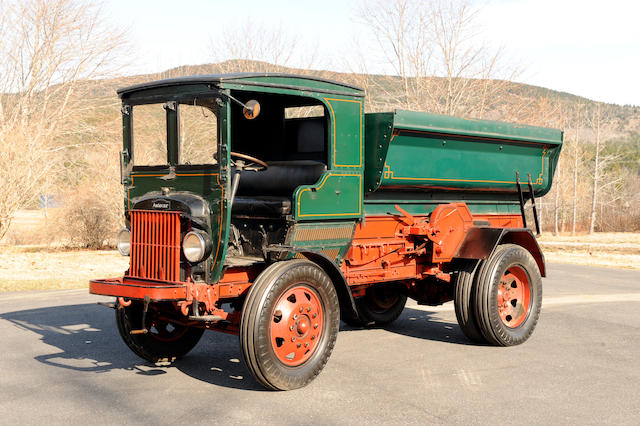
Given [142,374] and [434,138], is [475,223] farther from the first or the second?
[142,374]

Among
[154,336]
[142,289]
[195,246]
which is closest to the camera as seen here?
[142,289]

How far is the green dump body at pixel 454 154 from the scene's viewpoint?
263 inches

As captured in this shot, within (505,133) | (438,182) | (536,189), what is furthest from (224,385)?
(536,189)

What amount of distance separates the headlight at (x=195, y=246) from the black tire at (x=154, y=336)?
0.95 meters

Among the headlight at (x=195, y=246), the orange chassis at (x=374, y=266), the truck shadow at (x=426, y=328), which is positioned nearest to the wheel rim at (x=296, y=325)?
the orange chassis at (x=374, y=266)

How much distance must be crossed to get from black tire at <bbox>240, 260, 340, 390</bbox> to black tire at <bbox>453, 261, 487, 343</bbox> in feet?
6.38

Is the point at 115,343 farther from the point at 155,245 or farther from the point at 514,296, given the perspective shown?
the point at 514,296

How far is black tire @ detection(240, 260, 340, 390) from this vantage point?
546 cm

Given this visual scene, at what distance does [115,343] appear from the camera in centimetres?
759

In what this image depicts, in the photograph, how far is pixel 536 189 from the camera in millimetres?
8695

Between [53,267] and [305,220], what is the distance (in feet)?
36.4

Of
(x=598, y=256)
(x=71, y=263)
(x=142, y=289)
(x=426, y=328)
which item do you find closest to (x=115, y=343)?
(x=142, y=289)

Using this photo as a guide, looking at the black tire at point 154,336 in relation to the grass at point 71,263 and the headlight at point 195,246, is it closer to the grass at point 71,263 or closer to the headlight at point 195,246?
the headlight at point 195,246

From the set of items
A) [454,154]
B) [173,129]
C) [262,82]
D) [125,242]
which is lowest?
[125,242]
